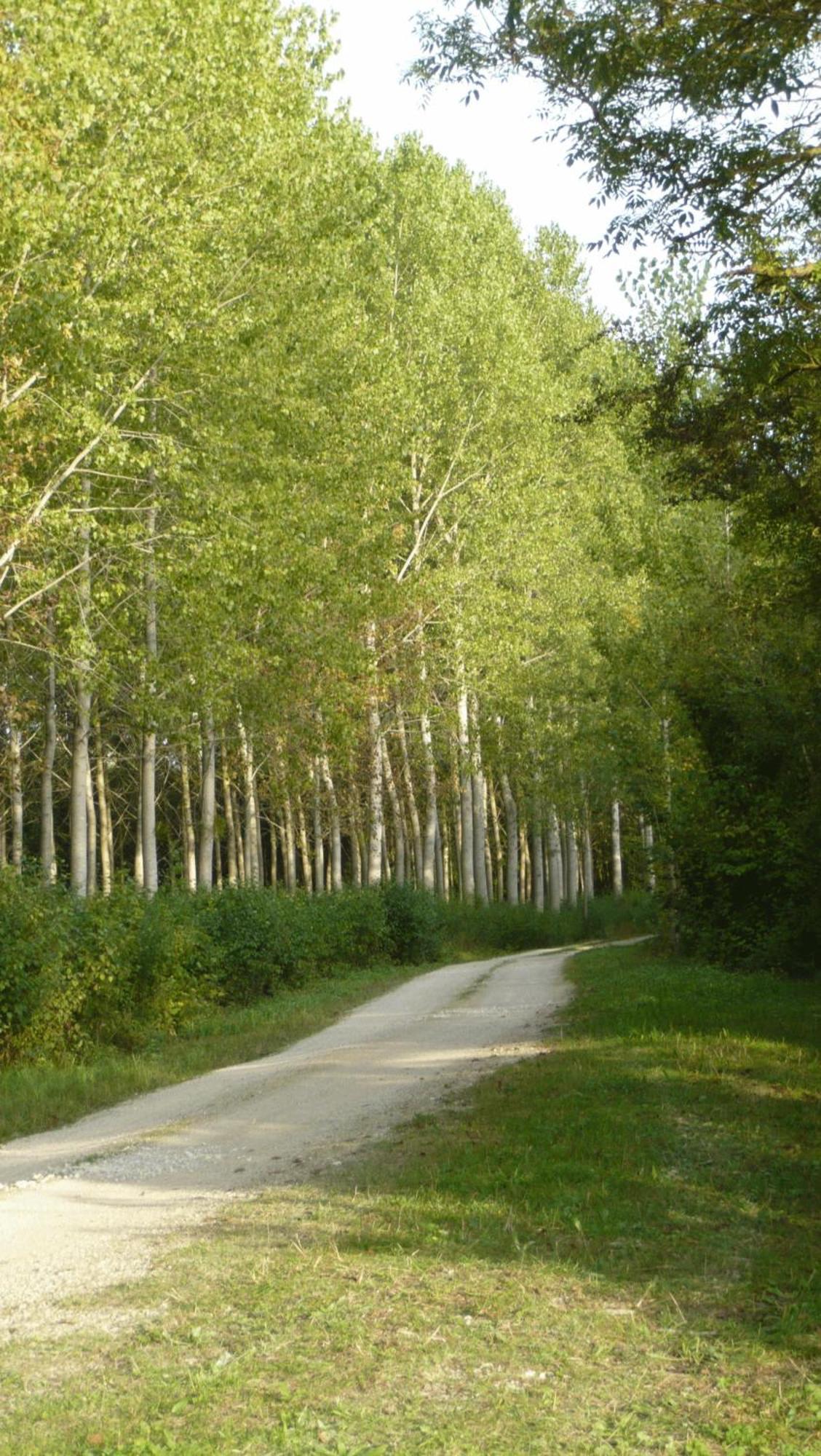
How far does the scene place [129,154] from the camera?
56.5 ft

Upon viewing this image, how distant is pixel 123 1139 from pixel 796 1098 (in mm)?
5322

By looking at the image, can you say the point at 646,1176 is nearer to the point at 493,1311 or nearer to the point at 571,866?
the point at 493,1311

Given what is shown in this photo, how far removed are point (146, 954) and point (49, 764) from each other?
9311 millimetres

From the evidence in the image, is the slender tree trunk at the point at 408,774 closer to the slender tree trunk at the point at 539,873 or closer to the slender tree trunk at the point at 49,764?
the slender tree trunk at the point at 539,873

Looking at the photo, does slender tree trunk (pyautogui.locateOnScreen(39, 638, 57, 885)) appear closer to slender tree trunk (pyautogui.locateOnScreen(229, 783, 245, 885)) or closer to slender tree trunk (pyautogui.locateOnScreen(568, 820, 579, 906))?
slender tree trunk (pyautogui.locateOnScreen(229, 783, 245, 885))

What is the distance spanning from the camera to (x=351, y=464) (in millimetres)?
27094

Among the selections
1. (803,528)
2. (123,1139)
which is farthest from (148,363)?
(123,1139)

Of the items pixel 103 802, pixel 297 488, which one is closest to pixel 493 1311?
pixel 297 488

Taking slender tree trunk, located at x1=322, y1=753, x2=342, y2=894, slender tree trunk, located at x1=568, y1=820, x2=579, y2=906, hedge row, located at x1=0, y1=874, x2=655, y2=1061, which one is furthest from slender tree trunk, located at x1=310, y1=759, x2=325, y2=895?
slender tree trunk, located at x1=568, y1=820, x2=579, y2=906

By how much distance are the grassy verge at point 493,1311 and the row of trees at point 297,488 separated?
8.44 metres

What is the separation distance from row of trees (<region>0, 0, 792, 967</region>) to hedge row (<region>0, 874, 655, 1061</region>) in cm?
198

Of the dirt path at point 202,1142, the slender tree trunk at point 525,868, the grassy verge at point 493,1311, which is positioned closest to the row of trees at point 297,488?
the dirt path at point 202,1142

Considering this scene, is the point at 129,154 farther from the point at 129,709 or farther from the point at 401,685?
the point at 401,685

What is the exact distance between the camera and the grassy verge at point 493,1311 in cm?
508
